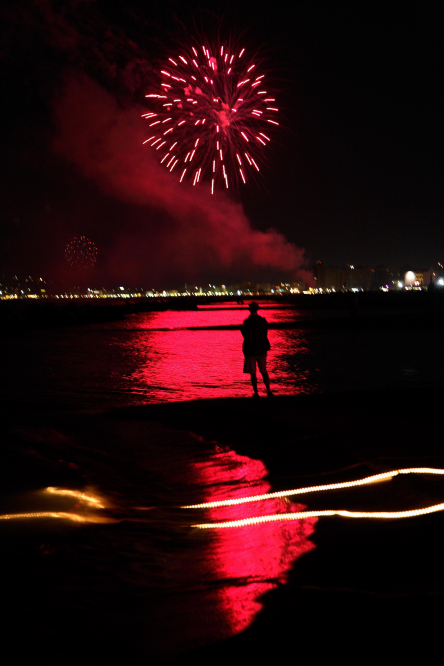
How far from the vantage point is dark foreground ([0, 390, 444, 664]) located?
2871 millimetres

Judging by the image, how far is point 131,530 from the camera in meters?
4.53

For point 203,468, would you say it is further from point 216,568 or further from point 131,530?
point 216,568

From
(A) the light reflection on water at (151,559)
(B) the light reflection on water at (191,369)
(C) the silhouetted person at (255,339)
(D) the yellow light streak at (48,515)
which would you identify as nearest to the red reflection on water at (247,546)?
(A) the light reflection on water at (151,559)

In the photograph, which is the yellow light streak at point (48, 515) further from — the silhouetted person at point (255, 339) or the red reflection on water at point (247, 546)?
the silhouetted person at point (255, 339)

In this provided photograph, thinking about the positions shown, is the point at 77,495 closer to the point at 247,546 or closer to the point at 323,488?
the point at 247,546

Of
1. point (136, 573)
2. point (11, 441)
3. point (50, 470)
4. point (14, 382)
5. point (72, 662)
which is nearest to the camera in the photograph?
point (72, 662)

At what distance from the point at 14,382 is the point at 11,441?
687cm

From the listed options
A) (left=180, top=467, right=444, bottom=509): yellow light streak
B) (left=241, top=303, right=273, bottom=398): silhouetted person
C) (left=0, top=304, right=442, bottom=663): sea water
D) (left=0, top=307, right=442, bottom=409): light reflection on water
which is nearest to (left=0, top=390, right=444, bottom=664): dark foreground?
(left=0, top=304, right=442, bottom=663): sea water

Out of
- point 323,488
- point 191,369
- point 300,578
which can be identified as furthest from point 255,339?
point 300,578

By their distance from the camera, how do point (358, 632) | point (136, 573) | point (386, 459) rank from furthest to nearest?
point (386, 459), point (136, 573), point (358, 632)

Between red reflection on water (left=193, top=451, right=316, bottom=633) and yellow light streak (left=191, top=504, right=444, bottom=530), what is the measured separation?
0.08m

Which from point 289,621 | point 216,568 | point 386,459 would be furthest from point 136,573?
point 386,459

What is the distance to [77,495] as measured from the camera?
5133mm

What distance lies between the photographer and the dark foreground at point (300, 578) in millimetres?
2871
